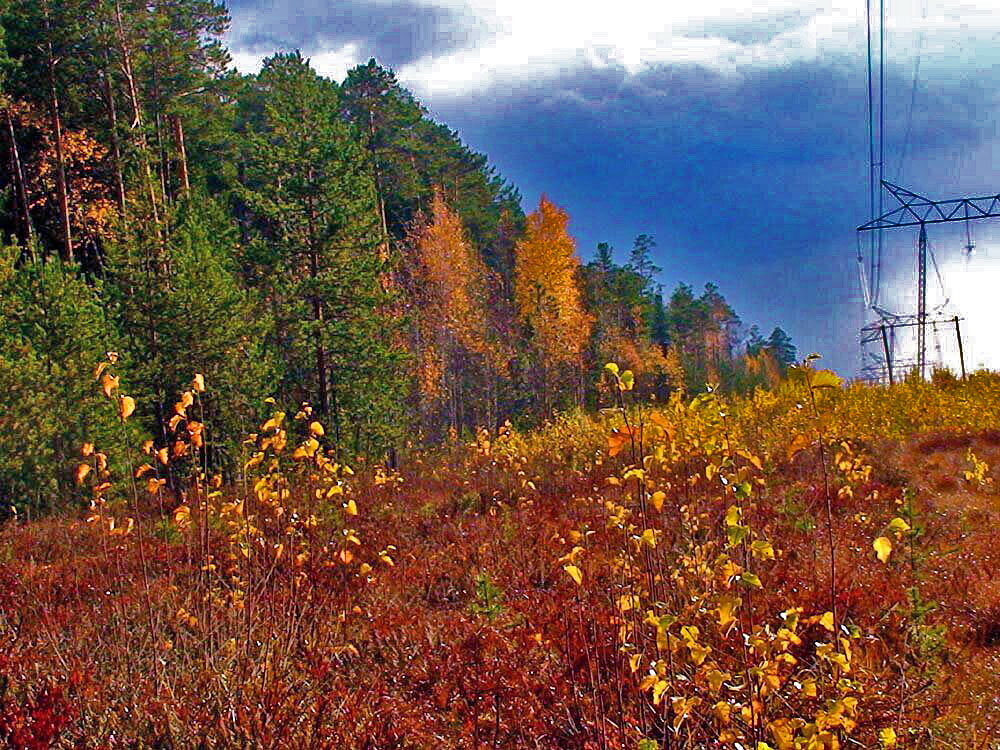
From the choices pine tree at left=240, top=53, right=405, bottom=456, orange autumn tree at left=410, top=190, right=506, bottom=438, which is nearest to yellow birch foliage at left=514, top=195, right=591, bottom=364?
orange autumn tree at left=410, top=190, right=506, bottom=438

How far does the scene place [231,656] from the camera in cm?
438

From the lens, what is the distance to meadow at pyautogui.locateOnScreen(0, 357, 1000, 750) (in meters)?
3.42

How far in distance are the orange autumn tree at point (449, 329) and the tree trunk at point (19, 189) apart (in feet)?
42.1

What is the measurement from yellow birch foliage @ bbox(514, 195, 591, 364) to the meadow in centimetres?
2606

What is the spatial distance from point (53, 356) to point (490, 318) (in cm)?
2760

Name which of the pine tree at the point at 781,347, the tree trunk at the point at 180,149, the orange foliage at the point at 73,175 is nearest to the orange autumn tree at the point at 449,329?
the tree trunk at the point at 180,149

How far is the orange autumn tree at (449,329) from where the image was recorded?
3175cm

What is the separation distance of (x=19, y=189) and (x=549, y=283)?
20522 millimetres

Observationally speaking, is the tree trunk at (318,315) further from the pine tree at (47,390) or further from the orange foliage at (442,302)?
the orange foliage at (442,302)

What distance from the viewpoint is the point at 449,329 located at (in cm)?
3356

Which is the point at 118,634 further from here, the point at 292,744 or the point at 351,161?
the point at 351,161

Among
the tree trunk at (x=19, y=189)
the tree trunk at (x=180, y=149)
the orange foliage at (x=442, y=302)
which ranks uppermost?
the tree trunk at (x=180, y=149)

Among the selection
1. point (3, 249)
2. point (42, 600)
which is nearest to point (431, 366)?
point (3, 249)

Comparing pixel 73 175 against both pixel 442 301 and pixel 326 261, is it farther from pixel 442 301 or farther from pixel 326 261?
pixel 442 301
